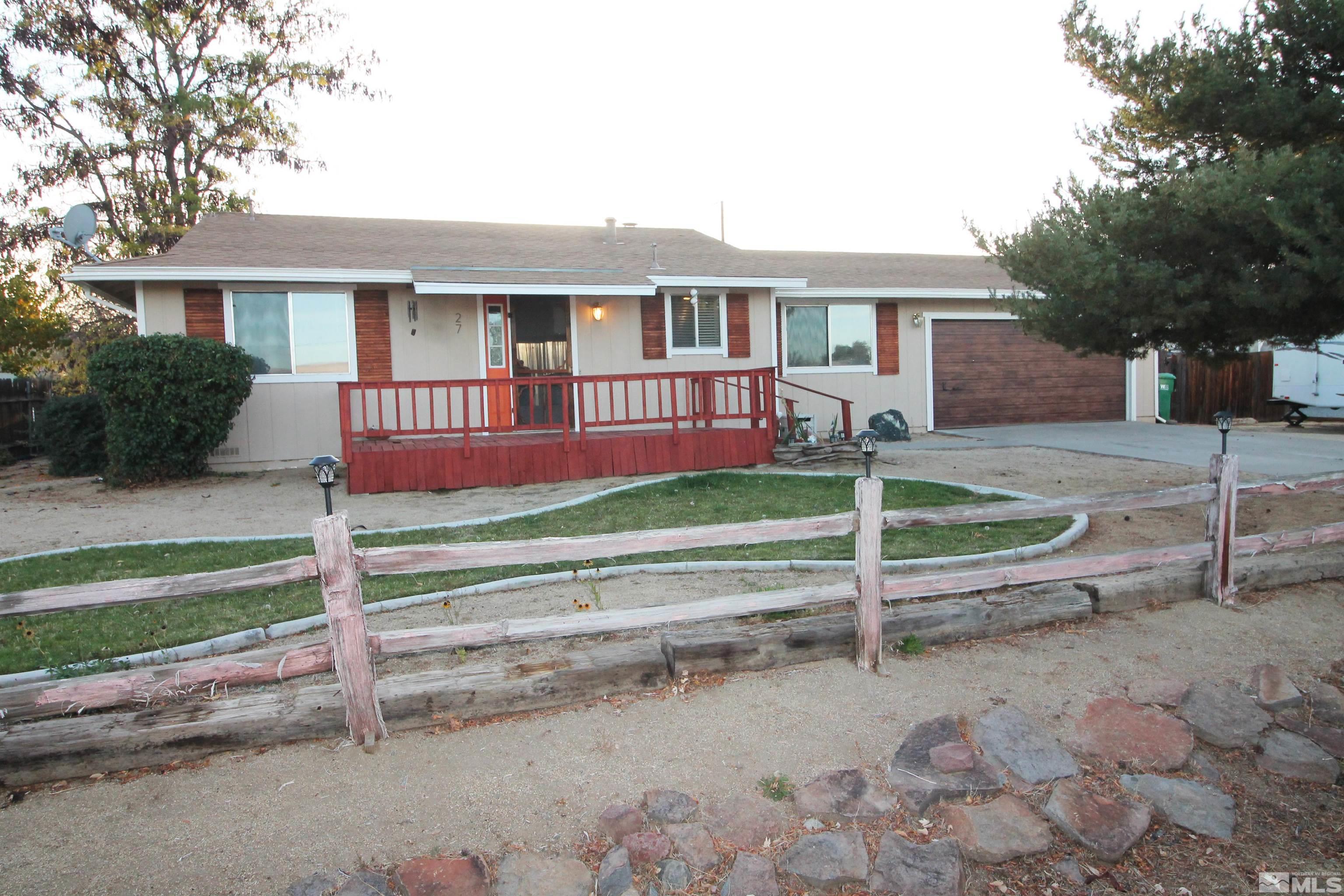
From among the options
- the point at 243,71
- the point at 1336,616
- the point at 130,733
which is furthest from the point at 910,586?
the point at 243,71

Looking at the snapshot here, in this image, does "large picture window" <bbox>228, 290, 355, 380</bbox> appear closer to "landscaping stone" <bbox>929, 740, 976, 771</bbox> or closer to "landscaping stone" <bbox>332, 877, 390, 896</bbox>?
"landscaping stone" <bbox>332, 877, 390, 896</bbox>

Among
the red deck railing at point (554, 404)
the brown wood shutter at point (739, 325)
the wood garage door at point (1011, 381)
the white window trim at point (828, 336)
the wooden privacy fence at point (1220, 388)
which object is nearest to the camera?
the red deck railing at point (554, 404)

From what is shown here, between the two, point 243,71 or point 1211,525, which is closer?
point 1211,525

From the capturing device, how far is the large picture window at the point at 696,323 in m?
13.0

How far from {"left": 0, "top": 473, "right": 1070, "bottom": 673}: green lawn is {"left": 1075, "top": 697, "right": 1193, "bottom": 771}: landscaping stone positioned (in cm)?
203

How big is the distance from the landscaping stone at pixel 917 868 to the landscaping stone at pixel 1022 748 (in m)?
0.56

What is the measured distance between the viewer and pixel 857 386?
572 inches

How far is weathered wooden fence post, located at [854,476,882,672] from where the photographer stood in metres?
4.02

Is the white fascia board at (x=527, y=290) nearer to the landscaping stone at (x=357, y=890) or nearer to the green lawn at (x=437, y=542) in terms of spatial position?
the green lawn at (x=437, y=542)

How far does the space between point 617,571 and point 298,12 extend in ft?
67.8

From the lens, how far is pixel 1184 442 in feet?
39.8

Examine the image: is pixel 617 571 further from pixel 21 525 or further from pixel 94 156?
pixel 94 156

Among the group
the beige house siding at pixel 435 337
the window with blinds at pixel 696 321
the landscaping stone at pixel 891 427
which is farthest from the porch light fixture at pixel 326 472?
the landscaping stone at pixel 891 427

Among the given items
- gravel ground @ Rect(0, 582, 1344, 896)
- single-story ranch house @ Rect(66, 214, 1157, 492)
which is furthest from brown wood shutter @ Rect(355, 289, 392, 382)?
gravel ground @ Rect(0, 582, 1344, 896)
